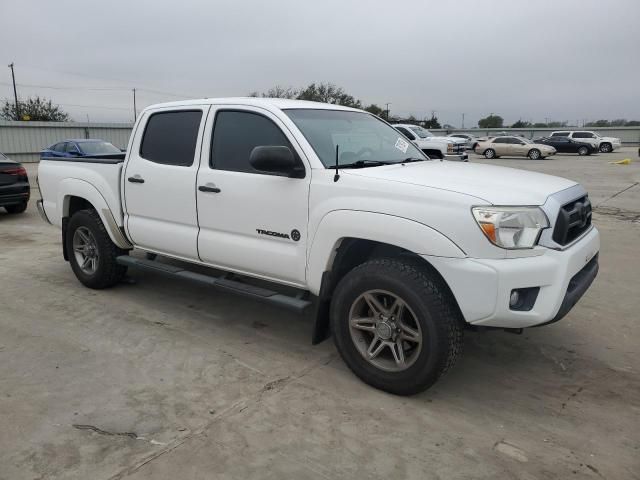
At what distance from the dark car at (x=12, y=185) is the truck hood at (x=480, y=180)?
9482mm

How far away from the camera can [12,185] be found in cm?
1070

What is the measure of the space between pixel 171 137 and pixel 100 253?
158cm

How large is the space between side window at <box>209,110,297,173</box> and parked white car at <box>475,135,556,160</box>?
1237 inches

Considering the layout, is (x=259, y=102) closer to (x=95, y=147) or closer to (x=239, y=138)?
(x=239, y=138)

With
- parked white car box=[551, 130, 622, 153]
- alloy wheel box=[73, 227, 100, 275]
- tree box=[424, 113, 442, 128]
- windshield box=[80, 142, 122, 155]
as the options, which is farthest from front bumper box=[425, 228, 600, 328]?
tree box=[424, 113, 442, 128]

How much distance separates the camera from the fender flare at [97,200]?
5309mm

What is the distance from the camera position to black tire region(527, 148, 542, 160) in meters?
32.2

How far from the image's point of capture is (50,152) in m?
17.9

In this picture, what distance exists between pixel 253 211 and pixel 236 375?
1220mm

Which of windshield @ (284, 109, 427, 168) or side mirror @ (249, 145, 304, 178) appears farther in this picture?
windshield @ (284, 109, 427, 168)

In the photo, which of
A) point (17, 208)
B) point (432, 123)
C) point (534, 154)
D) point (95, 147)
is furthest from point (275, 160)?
point (432, 123)

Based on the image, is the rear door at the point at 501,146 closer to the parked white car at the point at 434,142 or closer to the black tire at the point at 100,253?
the parked white car at the point at 434,142

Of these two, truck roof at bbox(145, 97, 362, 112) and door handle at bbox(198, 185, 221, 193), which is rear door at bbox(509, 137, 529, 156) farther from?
door handle at bbox(198, 185, 221, 193)

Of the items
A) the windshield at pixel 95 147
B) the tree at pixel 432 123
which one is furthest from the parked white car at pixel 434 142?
the tree at pixel 432 123
